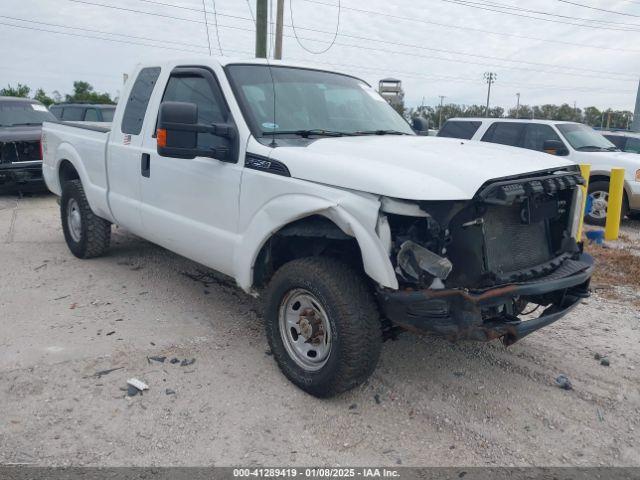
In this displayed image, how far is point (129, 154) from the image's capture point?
5.07 m

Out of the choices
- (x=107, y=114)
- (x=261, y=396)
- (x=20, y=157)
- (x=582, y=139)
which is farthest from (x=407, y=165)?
(x=107, y=114)

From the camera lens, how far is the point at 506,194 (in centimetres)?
308

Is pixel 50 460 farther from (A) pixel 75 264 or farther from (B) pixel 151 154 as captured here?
(A) pixel 75 264

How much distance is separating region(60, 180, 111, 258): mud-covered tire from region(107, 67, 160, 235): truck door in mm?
778

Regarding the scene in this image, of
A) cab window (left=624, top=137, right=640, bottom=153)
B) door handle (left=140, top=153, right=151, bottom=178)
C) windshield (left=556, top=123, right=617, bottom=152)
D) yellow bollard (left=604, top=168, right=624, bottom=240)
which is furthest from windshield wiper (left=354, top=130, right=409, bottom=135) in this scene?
cab window (left=624, top=137, right=640, bottom=153)

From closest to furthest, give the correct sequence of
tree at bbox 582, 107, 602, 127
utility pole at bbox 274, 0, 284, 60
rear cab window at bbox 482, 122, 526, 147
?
rear cab window at bbox 482, 122, 526, 147 < utility pole at bbox 274, 0, 284, 60 < tree at bbox 582, 107, 602, 127

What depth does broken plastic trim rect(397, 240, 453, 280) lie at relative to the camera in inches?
120

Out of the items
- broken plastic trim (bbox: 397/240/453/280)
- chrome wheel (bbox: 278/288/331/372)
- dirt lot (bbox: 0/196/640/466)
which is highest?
broken plastic trim (bbox: 397/240/453/280)

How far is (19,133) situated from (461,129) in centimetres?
829

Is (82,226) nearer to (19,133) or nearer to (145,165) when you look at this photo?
(145,165)

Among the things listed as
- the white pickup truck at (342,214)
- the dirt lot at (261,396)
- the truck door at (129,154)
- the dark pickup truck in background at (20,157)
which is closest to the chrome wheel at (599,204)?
the dirt lot at (261,396)

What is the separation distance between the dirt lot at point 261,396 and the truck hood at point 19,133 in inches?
238

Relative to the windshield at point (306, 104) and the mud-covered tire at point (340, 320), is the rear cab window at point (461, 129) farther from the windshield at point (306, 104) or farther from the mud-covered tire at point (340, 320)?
the mud-covered tire at point (340, 320)

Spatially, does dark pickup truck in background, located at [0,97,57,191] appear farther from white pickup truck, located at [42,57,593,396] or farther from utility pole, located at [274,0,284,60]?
white pickup truck, located at [42,57,593,396]
